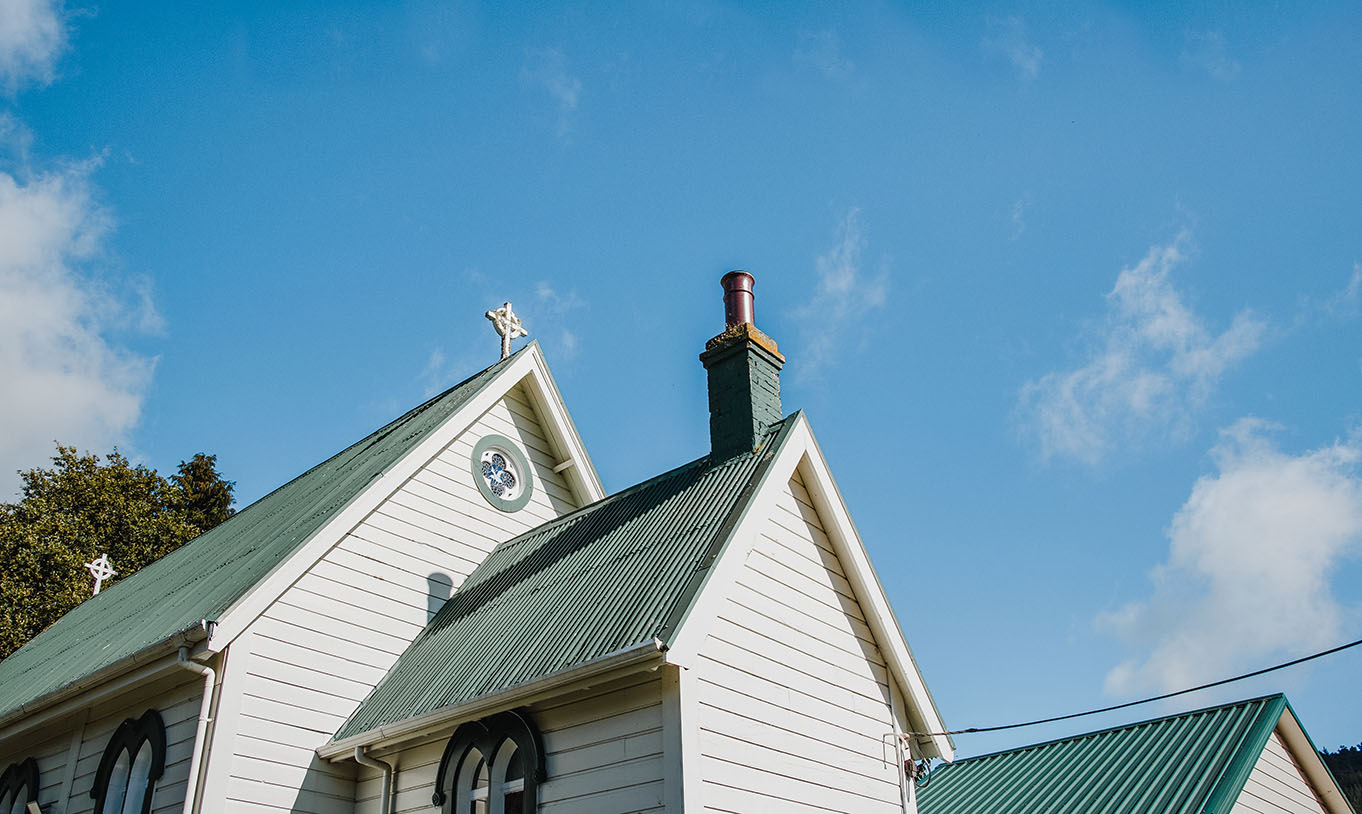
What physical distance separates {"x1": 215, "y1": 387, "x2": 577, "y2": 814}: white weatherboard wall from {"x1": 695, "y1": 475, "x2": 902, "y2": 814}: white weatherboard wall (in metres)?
5.03

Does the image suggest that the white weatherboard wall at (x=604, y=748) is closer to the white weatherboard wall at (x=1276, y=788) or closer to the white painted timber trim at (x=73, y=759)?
the white painted timber trim at (x=73, y=759)

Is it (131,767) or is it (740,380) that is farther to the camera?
(740,380)

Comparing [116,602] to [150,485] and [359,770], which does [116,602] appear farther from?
[150,485]

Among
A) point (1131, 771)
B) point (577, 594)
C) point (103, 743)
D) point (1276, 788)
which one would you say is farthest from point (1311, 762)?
A: point (103, 743)

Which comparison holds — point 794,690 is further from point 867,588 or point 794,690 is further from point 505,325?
point 505,325

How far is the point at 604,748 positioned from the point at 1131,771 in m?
10.0

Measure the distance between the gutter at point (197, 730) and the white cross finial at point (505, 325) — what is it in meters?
7.96

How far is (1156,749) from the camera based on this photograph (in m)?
16.6

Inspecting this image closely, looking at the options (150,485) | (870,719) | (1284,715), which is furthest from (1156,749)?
(150,485)

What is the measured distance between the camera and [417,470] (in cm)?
1526

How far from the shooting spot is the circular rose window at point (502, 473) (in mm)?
16438

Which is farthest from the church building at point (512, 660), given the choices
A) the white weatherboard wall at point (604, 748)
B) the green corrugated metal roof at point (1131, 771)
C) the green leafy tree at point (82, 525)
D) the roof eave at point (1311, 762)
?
the green leafy tree at point (82, 525)

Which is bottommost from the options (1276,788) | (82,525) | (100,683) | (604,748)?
(604,748)

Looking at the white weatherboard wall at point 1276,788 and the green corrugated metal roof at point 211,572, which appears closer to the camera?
the green corrugated metal roof at point 211,572
